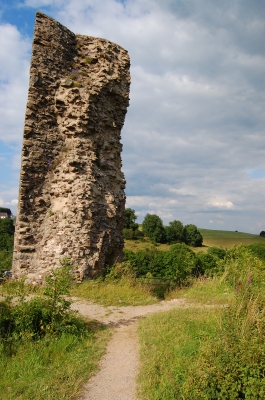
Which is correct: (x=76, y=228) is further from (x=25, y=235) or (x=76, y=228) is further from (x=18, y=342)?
(x=18, y=342)

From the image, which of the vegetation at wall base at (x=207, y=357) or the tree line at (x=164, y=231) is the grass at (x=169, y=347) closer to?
the vegetation at wall base at (x=207, y=357)

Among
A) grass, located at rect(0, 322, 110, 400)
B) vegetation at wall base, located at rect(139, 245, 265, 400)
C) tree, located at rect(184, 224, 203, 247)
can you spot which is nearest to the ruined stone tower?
grass, located at rect(0, 322, 110, 400)

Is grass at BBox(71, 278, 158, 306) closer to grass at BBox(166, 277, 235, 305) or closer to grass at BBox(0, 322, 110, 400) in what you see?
grass at BBox(166, 277, 235, 305)

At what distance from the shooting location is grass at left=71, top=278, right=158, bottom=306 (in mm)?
7551

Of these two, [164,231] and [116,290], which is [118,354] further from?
[164,231]

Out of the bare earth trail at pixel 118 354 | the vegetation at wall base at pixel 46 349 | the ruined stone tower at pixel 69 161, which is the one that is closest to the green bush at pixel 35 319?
the vegetation at wall base at pixel 46 349

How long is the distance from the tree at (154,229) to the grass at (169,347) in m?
52.0

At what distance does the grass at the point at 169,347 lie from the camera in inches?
138

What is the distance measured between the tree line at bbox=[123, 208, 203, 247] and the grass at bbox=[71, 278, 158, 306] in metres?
48.7

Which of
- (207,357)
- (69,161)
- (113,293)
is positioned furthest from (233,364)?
(69,161)

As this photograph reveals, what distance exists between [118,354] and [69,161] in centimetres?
598

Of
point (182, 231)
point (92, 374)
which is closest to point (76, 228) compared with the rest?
point (92, 374)

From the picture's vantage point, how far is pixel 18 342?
176 inches

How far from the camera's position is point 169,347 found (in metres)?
4.50
